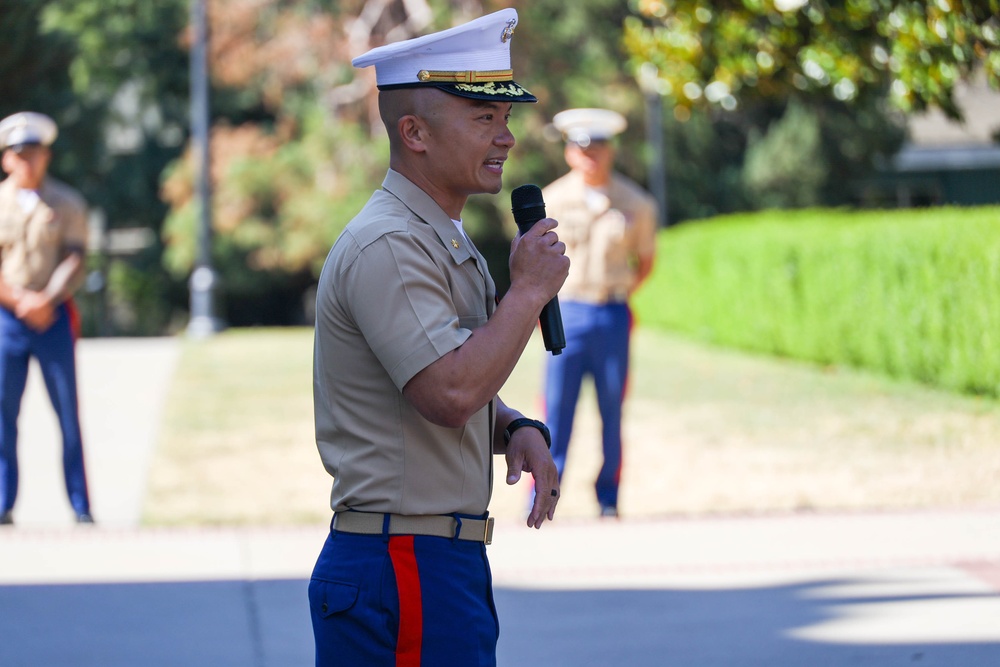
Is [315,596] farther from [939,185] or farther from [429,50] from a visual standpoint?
[939,185]

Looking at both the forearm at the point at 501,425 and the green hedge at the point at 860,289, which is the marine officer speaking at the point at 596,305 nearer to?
the forearm at the point at 501,425

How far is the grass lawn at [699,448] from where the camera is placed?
26.8 ft

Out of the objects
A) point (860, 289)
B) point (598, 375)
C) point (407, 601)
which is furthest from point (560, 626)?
point (860, 289)

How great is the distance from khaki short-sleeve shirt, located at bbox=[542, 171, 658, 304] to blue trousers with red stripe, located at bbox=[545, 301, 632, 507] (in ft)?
0.33

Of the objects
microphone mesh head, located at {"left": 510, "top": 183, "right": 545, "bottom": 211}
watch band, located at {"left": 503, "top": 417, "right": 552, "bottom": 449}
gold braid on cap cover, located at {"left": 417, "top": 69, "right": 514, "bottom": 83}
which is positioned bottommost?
watch band, located at {"left": 503, "top": 417, "right": 552, "bottom": 449}

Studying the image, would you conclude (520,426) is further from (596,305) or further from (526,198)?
(596,305)

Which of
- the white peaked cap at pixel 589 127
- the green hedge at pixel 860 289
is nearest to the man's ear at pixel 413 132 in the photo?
the white peaked cap at pixel 589 127

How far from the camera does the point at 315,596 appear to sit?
8.89ft

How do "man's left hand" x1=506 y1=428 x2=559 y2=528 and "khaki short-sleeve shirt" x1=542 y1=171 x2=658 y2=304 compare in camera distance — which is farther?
Result: "khaki short-sleeve shirt" x1=542 y1=171 x2=658 y2=304

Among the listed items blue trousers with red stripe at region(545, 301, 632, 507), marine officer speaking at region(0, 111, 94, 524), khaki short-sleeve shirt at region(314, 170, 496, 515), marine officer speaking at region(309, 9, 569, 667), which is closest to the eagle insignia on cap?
marine officer speaking at region(309, 9, 569, 667)

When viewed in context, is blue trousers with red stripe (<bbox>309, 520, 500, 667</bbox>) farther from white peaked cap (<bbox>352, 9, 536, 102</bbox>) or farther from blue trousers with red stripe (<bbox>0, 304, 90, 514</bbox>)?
blue trousers with red stripe (<bbox>0, 304, 90, 514</bbox>)

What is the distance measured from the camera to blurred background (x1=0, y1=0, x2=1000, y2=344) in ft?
97.7

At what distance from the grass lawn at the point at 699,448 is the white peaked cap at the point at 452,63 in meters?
5.34

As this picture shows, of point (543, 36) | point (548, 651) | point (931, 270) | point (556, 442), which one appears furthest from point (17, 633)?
point (543, 36)
